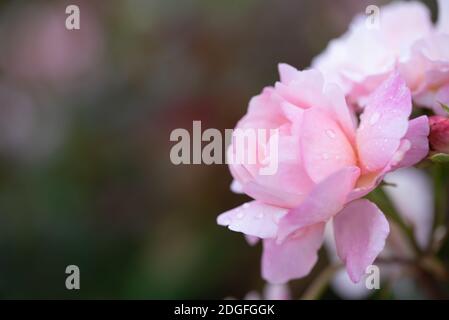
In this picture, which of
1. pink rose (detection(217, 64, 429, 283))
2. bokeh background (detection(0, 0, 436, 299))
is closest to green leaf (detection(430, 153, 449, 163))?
pink rose (detection(217, 64, 429, 283))

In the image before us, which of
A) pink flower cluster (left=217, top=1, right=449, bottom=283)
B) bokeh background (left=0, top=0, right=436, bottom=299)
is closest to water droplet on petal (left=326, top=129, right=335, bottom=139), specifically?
pink flower cluster (left=217, top=1, right=449, bottom=283)

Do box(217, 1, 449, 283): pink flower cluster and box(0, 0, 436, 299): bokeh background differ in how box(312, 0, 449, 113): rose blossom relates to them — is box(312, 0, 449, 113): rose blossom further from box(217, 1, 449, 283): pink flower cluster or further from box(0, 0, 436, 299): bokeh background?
box(0, 0, 436, 299): bokeh background

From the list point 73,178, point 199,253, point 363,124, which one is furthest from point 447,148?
point 73,178

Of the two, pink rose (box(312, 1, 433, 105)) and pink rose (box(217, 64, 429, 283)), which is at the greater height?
pink rose (box(312, 1, 433, 105))

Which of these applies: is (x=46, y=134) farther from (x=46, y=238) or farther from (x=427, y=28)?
(x=427, y=28)

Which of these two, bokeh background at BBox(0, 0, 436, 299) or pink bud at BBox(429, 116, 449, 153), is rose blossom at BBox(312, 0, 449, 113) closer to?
pink bud at BBox(429, 116, 449, 153)

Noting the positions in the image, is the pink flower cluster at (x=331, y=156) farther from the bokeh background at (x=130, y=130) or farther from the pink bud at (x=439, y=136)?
the bokeh background at (x=130, y=130)

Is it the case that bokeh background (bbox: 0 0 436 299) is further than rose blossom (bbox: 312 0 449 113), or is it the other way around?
bokeh background (bbox: 0 0 436 299)

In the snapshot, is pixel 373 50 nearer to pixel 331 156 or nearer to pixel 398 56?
pixel 398 56
